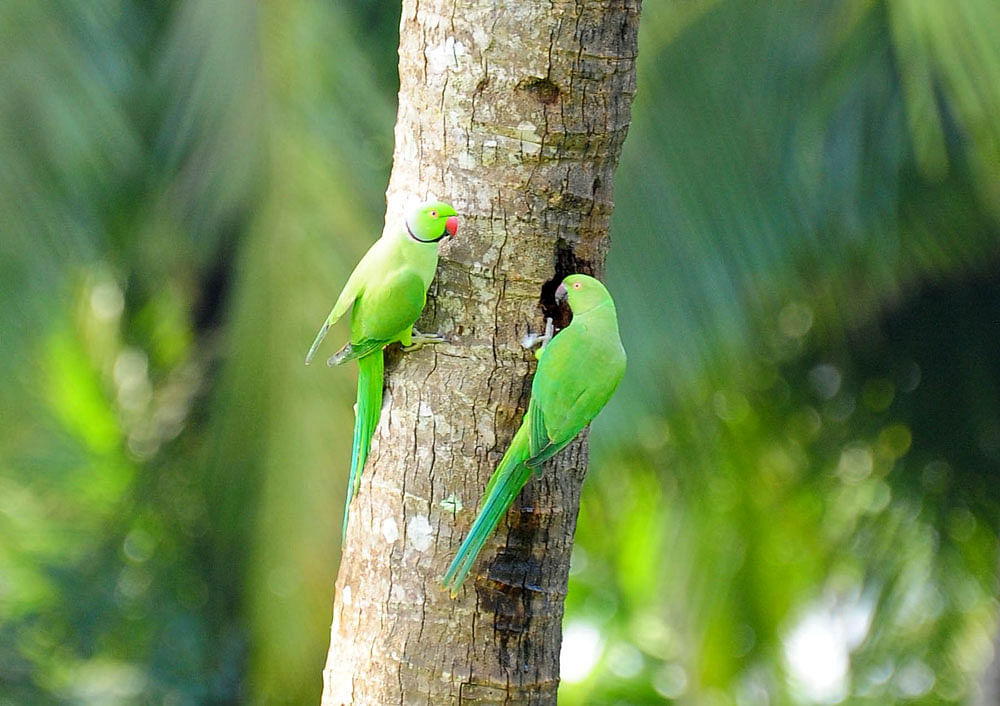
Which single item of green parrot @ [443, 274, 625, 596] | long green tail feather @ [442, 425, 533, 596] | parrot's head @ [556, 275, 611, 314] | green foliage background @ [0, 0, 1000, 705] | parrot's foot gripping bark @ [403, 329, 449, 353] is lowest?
long green tail feather @ [442, 425, 533, 596]

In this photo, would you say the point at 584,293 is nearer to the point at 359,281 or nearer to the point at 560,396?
the point at 560,396

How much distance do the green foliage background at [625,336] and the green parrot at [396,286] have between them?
4.28 ft

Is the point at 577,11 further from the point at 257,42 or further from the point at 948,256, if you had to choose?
the point at 948,256

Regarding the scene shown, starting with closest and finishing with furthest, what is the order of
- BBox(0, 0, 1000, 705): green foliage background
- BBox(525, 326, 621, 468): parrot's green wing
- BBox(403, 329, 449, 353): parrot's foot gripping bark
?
BBox(525, 326, 621, 468): parrot's green wing
BBox(403, 329, 449, 353): parrot's foot gripping bark
BBox(0, 0, 1000, 705): green foliage background

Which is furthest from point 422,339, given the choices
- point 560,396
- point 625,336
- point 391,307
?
point 625,336

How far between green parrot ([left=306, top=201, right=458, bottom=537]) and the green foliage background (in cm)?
130

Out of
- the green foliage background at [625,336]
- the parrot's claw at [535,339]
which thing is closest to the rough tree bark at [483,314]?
the parrot's claw at [535,339]

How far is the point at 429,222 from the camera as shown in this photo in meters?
1.54

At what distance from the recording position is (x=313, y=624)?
3.19 m

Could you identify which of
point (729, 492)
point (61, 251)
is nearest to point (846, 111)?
point (729, 492)

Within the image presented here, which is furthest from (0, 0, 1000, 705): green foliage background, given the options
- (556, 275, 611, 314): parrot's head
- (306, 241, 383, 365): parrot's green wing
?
(556, 275, 611, 314): parrot's head

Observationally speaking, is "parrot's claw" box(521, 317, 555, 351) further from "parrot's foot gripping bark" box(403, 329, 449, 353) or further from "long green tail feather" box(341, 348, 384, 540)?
"long green tail feather" box(341, 348, 384, 540)

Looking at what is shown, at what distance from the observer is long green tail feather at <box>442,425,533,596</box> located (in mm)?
1527

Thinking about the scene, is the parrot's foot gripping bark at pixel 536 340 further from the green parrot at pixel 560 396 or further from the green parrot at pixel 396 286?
the green parrot at pixel 396 286
